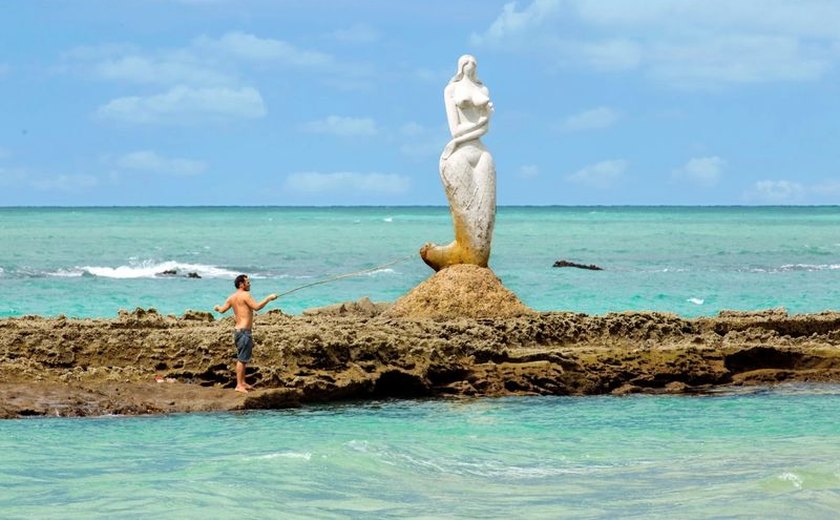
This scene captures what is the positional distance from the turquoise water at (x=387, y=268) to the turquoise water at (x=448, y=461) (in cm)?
821

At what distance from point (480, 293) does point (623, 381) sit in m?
2.62

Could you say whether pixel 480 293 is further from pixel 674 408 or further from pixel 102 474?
pixel 102 474

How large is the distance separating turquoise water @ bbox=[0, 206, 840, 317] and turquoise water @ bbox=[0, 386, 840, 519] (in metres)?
8.21

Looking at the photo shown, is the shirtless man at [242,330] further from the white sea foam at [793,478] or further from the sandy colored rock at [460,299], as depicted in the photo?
the white sea foam at [793,478]

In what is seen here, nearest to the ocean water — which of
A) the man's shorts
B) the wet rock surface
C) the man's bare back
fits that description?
the wet rock surface

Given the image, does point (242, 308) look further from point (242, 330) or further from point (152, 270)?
point (152, 270)

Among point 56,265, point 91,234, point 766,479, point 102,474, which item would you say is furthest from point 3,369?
point 91,234

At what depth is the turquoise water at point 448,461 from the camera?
943cm

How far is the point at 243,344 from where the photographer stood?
13.1m

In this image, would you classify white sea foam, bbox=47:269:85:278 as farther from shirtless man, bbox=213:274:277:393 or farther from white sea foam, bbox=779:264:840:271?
shirtless man, bbox=213:274:277:393

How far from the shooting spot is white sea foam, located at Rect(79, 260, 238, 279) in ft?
132

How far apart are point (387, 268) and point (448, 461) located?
30.2 meters

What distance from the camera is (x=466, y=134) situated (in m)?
17.0

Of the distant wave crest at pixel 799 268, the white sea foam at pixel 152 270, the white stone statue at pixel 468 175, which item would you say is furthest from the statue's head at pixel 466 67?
the distant wave crest at pixel 799 268
